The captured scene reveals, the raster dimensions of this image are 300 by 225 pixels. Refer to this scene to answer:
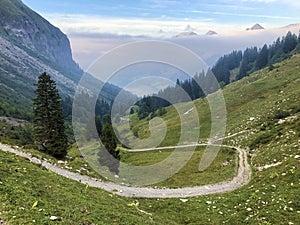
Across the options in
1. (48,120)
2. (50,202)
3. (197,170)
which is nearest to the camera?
(50,202)

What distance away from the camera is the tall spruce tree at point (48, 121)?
49.8m

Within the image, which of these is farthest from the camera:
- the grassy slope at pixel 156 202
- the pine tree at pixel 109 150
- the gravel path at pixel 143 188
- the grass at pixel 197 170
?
the pine tree at pixel 109 150

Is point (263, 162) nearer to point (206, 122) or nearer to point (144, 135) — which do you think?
point (206, 122)

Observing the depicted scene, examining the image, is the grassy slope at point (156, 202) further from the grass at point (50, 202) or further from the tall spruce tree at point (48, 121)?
the tall spruce tree at point (48, 121)

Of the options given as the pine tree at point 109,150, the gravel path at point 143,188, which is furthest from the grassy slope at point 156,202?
the pine tree at point 109,150

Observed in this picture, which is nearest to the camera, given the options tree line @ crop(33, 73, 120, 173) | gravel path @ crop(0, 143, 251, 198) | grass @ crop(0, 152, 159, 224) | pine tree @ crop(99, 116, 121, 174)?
grass @ crop(0, 152, 159, 224)

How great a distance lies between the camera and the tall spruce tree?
49.8 m

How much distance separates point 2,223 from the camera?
15.6 meters

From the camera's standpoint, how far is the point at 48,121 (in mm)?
50719

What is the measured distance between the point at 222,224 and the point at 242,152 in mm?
35333

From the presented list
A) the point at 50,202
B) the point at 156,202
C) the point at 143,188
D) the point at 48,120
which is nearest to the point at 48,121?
the point at 48,120

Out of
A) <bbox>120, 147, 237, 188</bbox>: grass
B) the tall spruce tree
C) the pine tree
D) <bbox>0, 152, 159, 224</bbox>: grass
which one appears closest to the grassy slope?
<bbox>0, 152, 159, 224</bbox>: grass

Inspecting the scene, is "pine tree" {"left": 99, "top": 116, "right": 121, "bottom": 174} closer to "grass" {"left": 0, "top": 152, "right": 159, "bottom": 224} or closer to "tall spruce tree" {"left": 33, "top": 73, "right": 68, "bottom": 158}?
"tall spruce tree" {"left": 33, "top": 73, "right": 68, "bottom": 158}

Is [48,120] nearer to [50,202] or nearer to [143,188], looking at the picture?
[143,188]
